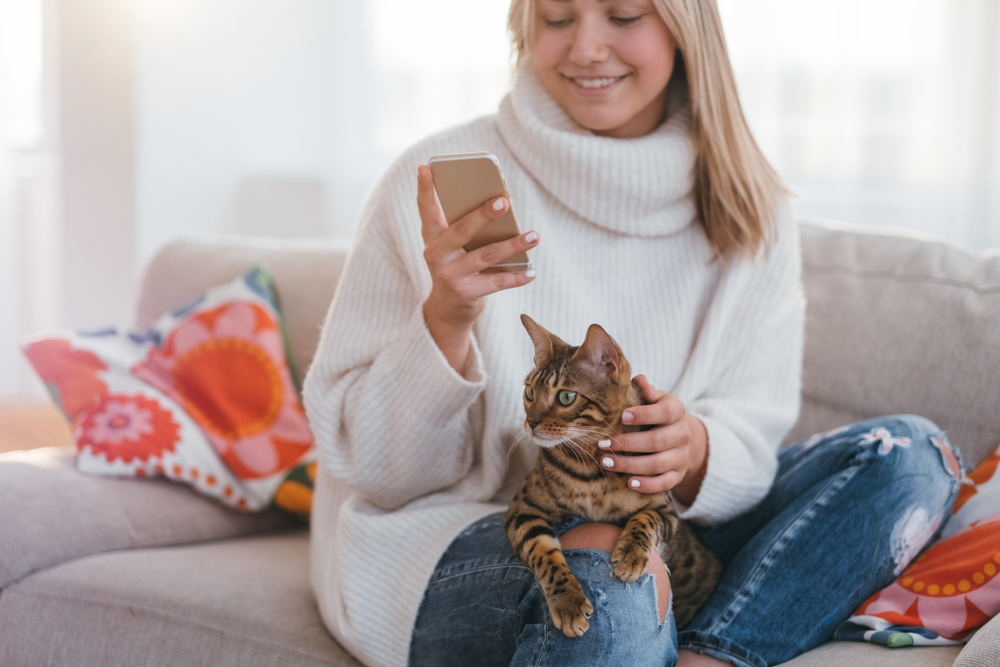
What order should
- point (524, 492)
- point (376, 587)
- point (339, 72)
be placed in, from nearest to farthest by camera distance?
1. point (524, 492)
2. point (376, 587)
3. point (339, 72)

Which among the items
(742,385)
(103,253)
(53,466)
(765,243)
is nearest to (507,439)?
(742,385)

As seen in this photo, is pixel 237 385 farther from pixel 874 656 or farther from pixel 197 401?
pixel 874 656

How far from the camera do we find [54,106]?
304 cm

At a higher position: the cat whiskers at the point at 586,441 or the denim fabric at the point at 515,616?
the cat whiskers at the point at 586,441

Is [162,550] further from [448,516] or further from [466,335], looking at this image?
[466,335]

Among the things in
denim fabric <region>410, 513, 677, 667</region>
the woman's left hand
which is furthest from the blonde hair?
denim fabric <region>410, 513, 677, 667</region>

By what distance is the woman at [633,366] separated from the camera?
3.32ft

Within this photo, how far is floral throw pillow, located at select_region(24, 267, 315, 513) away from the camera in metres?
1.57

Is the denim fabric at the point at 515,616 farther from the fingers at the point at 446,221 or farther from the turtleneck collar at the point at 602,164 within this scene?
the turtleneck collar at the point at 602,164

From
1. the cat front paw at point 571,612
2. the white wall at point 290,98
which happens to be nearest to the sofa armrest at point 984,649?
the cat front paw at point 571,612

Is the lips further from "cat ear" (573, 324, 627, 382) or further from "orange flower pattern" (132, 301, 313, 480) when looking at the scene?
"orange flower pattern" (132, 301, 313, 480)

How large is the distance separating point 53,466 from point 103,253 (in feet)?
5.85

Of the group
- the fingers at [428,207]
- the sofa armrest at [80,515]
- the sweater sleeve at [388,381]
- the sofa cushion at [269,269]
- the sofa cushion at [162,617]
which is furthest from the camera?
the sofa cushion at [269,269]

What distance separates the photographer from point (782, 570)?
3.59 feet
